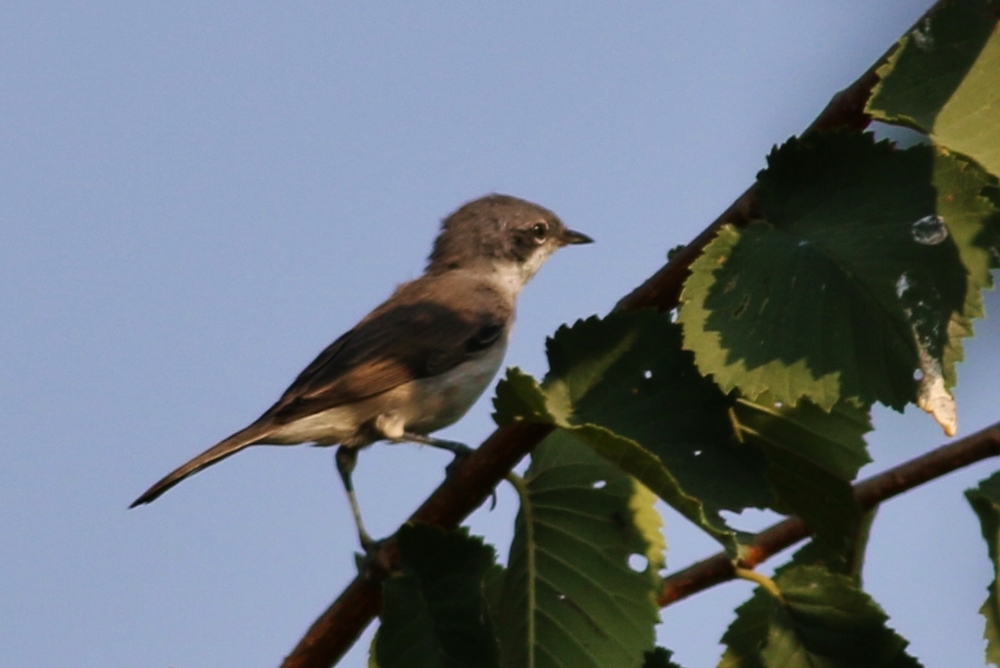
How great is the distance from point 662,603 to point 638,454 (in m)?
0.63

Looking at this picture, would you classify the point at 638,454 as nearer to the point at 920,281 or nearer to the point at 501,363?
the point at 920,281

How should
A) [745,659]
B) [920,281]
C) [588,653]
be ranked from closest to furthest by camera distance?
1. [920,281]
2. [745,659]
3. [588,653]

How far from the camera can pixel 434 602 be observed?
7.39ft

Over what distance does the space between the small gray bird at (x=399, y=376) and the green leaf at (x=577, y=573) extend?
85.9 inches

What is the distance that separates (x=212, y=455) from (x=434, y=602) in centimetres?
289

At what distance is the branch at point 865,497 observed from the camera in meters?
2.19

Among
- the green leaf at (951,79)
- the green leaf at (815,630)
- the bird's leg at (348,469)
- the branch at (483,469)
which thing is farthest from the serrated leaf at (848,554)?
the bird's leg at (348,469)

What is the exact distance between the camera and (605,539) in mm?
2355

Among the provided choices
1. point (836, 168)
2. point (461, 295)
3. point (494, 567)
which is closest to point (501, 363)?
point (461, 295)

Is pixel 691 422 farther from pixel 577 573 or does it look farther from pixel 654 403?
pixel 577 573

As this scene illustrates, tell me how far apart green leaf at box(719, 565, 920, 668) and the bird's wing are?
11.7 ft

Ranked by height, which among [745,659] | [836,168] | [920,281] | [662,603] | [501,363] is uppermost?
[501,363]

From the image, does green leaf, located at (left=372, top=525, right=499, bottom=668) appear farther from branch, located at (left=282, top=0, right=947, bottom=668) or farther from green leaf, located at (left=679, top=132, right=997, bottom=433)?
green leaf, located at (left=679, top=132, right=997, bottom=433)

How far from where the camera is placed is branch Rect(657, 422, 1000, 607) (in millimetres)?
2186
